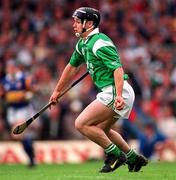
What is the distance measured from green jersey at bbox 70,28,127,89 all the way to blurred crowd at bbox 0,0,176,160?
7.16m

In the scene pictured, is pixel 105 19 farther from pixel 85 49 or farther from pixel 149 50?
pixel 85 49

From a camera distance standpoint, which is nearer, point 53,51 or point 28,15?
point 53,51

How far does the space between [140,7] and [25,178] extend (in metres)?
13.7

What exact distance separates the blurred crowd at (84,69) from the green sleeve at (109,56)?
748 cm

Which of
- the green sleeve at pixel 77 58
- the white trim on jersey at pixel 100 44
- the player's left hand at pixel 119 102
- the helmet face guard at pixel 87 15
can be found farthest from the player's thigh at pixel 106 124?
the helmet face guard at pixel 87 15

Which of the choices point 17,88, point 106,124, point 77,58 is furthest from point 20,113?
point 106,124

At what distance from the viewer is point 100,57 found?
451 inches

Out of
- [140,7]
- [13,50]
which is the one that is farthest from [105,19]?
[13,50]

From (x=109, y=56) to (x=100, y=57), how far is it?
0.14 meters

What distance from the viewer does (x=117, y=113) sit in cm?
1155

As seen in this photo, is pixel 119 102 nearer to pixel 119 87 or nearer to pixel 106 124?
pixel 119 87

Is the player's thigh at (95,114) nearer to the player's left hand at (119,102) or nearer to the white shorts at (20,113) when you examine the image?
the player's left hand at (119,102)

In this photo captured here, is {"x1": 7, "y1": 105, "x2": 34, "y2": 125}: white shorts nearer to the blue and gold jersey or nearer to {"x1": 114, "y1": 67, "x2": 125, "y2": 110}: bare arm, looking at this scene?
the blue and gold jersey

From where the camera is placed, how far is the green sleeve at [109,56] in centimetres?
1133
